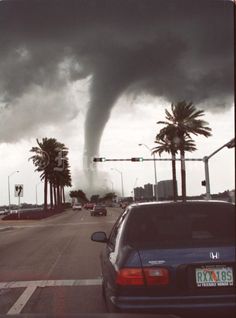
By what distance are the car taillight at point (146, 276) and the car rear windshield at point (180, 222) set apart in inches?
16.9

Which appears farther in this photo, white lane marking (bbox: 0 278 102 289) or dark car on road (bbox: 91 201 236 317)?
white lane marking (bbox: 0 278 102 289)

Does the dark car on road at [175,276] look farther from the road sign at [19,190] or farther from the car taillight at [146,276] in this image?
the road sign at [19,190]

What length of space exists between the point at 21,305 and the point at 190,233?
11.7 feet

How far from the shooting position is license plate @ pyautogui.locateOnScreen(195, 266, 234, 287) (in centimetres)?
548

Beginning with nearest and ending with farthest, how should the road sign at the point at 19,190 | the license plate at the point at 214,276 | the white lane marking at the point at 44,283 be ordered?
the license plate at the point at 214,276, the white lane marking at the point at 44,283, the road sign at the point at 19,190

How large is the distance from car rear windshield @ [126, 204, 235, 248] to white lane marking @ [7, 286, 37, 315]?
280cm

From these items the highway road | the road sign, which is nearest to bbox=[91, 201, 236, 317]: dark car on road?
the highway road

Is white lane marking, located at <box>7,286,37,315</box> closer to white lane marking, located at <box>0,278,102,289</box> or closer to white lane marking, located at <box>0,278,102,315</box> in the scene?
white lane marking, located at <box>0,278,102,315</box>

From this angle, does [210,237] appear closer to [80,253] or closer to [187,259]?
[187,259]

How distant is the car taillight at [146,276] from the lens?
5.44 meters

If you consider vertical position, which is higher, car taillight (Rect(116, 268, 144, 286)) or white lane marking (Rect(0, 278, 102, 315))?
car taillight (Rect(116, 268, 144, 286))

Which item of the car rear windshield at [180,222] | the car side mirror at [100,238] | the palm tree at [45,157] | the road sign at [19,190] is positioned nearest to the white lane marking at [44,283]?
the car side mirror at [100,238]

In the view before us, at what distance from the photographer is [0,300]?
9.04m

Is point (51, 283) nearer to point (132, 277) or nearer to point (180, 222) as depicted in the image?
point (180, 222)
